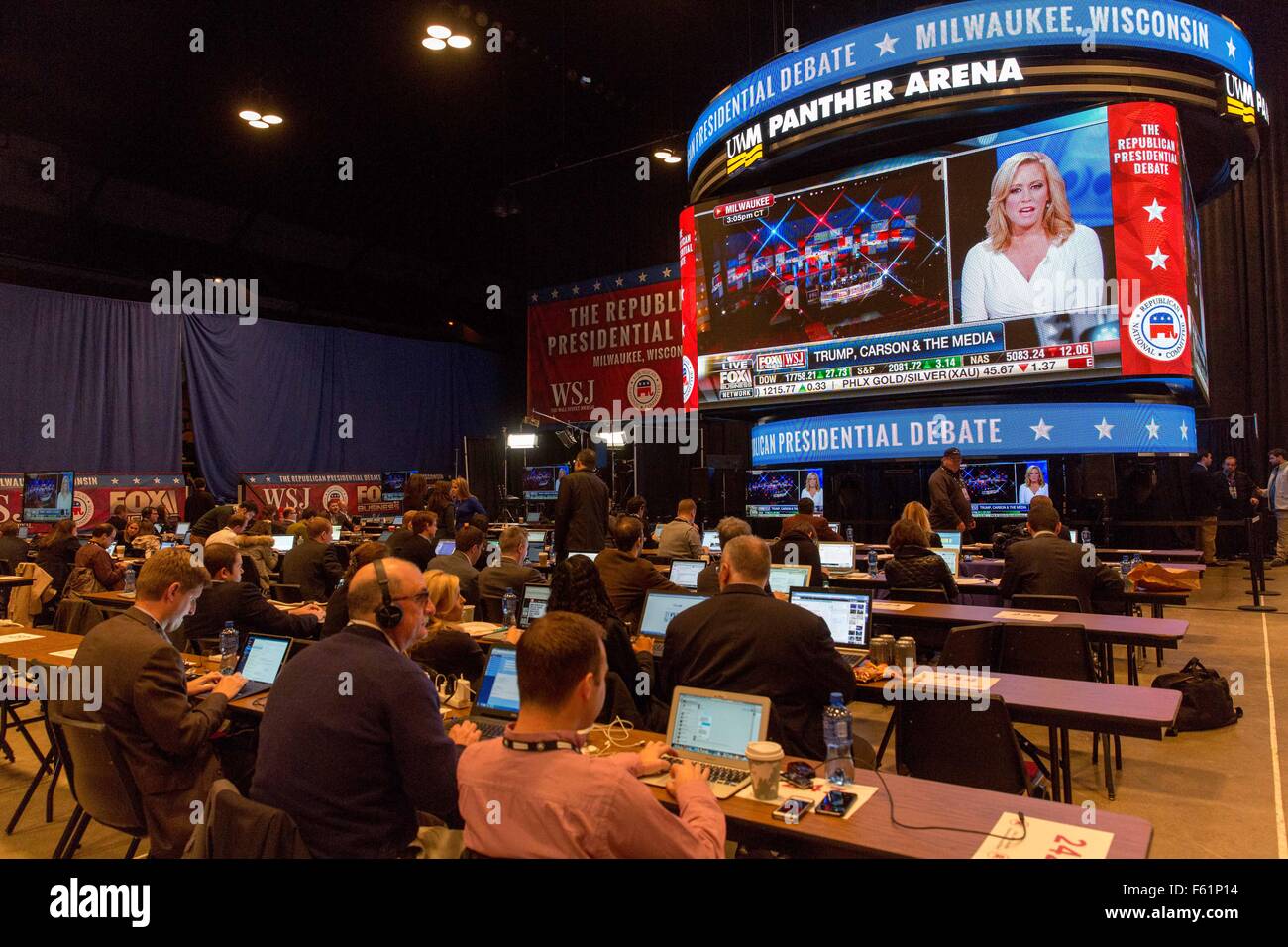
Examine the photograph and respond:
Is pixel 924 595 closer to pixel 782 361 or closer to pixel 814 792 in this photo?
pixel 814 792

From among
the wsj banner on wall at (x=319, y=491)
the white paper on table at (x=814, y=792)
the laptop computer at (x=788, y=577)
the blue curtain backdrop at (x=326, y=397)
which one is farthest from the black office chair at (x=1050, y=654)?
the blue curtain backdrop at (x=326, y=397)

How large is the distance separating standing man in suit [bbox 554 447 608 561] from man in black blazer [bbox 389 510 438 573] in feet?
3.74

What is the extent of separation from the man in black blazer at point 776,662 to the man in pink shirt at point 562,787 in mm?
903

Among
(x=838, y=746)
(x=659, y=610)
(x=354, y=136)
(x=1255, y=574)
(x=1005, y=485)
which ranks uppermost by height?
(x=354, y=136)

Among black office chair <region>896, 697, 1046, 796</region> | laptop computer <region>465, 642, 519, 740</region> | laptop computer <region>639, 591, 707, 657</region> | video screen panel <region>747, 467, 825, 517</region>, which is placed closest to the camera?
black office chair <region>896, 697, 1046, 796</region>

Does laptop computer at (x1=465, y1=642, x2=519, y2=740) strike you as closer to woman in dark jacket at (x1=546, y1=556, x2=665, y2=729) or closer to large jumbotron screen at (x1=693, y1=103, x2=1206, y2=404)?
woman in dark jacket at (x1=546, y1=556, x2=665, y2=729)

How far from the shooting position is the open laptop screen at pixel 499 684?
10.2 ft

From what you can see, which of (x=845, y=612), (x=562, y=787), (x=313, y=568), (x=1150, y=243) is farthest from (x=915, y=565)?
(x=1150, y=243)

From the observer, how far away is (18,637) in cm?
497

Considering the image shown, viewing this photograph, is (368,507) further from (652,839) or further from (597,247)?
(652,839)

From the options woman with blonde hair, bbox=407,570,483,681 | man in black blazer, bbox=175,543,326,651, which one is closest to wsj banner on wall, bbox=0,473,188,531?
man in black blazer, bbox=175,543,326,651

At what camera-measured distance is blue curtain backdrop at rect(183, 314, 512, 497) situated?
600 inches

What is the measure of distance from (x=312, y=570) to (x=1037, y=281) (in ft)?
26.3

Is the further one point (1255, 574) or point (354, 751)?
point (1255, 574)
